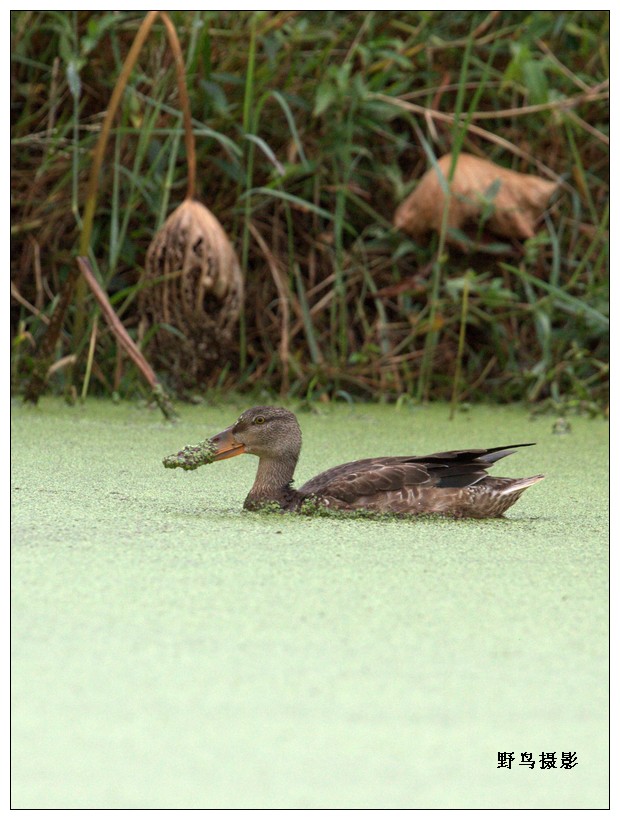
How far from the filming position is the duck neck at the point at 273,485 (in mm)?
2477

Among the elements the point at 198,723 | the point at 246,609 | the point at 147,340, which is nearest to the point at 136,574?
the point at 246,609

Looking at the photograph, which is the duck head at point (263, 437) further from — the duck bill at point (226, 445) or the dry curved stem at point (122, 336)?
the dry curved stem at point (122, 336)

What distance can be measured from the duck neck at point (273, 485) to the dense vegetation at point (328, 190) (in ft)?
5.87

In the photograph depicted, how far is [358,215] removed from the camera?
487 centimetres

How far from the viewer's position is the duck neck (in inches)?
97.5

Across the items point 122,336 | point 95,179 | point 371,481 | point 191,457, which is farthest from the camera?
point 95,179

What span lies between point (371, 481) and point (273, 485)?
0.21 metres

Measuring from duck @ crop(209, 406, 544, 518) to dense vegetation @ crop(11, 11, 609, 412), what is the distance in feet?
5.77

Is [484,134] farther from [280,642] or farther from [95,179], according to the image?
[280,642]

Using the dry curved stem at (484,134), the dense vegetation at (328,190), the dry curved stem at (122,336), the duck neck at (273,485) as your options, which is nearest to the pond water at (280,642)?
the duck neck at (273,485)

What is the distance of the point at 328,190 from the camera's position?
4711 mm

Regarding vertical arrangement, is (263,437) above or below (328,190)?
below

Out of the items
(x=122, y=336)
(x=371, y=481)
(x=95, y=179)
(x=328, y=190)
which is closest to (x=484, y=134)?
(x=328, y=190)

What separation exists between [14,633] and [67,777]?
16.2 inches
